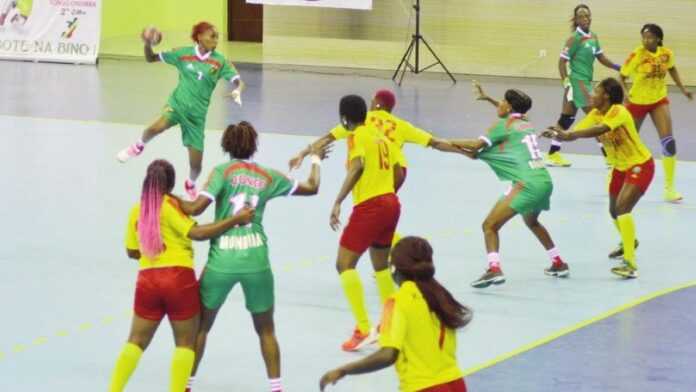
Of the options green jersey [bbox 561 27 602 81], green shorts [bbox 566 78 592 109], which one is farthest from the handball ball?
green shorts [bbox 566 78 592 109]

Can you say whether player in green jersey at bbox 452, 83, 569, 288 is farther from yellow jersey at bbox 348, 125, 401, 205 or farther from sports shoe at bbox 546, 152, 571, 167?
sports shoe at bbox 546, 152, 571, 167

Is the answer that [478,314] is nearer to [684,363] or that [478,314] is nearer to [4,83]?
[684,363]

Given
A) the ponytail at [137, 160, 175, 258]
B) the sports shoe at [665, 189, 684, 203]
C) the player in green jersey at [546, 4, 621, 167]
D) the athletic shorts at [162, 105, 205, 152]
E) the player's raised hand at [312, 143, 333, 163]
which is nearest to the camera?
the ponytail at [137, 160, 175, 258]

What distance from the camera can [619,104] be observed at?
1188 cm

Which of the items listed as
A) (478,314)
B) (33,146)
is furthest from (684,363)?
(33,146)

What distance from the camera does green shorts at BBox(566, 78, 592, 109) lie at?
17.7 m

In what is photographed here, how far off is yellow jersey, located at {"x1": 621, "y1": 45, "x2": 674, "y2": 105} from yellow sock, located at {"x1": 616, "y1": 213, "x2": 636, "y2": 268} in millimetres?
4443

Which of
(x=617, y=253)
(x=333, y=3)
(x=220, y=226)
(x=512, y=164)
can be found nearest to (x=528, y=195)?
(x=512, y=164)

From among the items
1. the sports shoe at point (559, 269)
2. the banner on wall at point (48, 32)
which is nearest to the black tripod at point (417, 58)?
the banner on wall at point (48, 32)

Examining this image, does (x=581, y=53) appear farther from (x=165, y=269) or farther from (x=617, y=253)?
(x=165, y=269)

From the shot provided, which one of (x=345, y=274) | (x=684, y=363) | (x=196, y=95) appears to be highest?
(x=196, y=95)

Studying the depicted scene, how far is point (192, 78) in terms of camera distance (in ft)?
47.3

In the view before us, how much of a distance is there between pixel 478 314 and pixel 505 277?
126cm

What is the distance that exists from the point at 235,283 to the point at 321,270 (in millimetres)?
4032
